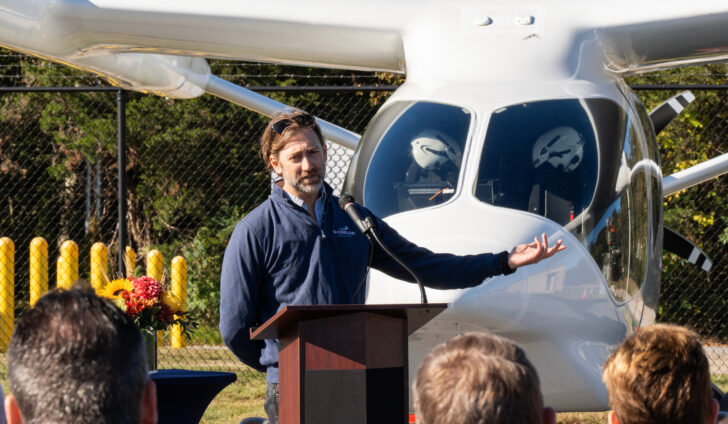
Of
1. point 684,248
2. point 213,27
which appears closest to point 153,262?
point 684,248

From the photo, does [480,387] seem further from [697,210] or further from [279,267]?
[697,210]

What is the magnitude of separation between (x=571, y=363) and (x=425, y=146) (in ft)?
4.49

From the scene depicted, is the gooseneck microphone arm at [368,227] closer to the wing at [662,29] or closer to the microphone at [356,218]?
the microphone at [356,218]

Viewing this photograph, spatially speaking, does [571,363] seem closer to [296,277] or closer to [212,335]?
[296,277]

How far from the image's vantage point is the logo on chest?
3490 millimetres

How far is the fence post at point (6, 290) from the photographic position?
41.0 feet

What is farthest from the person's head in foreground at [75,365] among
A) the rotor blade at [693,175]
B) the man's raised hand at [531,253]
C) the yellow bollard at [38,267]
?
the yellow bollard at [38,267]

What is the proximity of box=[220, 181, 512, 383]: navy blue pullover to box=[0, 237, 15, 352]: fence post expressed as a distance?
9.93 metres

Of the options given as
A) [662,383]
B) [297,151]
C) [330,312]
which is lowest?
[662,383]

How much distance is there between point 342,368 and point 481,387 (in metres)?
1.19

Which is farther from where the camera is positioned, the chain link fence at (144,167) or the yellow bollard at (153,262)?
the chain link fence at (144,167)

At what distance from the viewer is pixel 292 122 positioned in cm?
353

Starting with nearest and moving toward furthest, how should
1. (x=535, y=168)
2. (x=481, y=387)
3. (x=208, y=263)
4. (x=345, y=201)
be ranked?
(x=481, y=387) < (x=345, y=201) < (x=535, y=168) < (x=208, y=263)

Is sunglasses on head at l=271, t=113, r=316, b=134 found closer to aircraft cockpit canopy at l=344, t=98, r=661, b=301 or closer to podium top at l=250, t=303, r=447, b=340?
podium top at l=250, t=303, r=447, b=340
